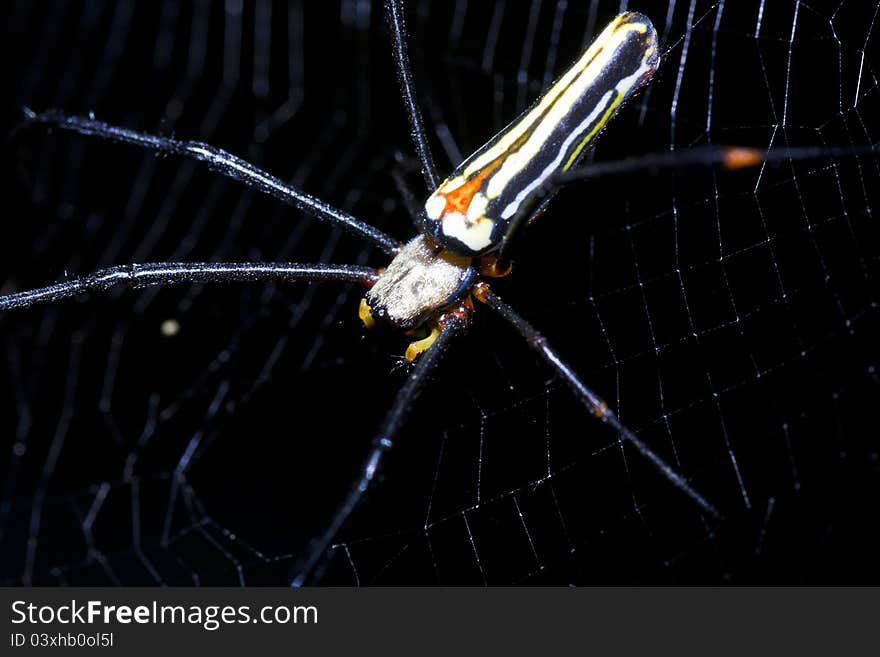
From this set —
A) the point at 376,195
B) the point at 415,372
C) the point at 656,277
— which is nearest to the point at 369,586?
the point at 415,372

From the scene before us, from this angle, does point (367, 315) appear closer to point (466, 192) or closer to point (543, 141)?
point (466, 192)

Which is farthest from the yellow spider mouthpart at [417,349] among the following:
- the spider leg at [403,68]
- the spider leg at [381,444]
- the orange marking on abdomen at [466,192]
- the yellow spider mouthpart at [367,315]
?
the spider leg at [403,68]

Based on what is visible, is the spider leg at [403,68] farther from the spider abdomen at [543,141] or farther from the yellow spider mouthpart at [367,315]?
the yellow spider mouthpart at [367,315]

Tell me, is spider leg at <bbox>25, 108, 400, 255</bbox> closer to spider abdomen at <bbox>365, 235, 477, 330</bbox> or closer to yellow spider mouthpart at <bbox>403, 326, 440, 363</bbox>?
spider abdomen at <bbox>365, 235, 477, 330</bbox>

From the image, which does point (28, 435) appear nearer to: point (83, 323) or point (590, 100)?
point (83, 323)

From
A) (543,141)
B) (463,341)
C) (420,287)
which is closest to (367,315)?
(420,287)
